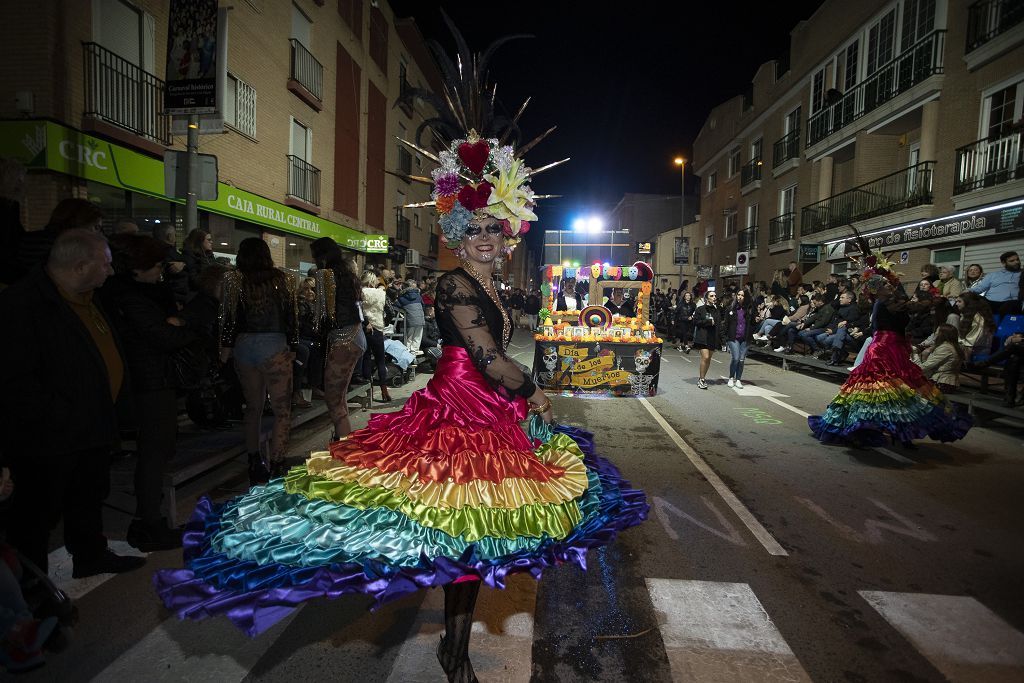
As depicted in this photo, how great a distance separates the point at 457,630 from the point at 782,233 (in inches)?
1077

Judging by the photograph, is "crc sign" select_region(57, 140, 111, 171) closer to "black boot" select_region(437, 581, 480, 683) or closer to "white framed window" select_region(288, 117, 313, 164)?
"white framed window" select_region(288, 117, 313, 164)

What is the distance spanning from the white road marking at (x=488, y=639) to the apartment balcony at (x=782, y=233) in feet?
82.1

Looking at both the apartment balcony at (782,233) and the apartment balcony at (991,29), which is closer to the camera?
the apartment balcony at (991,29)

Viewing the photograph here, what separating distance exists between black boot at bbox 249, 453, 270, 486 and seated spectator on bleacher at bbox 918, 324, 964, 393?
393 inches

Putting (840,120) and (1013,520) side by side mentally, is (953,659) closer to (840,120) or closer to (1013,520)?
(1013,520)

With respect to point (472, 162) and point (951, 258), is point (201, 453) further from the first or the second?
point (951, 258)

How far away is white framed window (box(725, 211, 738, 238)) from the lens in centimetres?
3303

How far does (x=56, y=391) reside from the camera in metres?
3.01

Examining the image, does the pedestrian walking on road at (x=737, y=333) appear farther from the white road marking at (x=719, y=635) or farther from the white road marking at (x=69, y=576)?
the white road marking at (x=69, y=576)

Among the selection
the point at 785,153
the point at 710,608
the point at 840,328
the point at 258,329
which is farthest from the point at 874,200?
the point at 258,329

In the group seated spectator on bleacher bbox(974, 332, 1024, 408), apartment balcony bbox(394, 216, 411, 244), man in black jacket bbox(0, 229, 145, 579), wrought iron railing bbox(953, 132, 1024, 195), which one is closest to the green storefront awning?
man in black jacket bbox(0, 229, 145, 579)

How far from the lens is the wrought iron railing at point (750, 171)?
29.6 m

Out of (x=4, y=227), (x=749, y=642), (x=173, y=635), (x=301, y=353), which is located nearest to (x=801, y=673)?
(x=749, y=642)

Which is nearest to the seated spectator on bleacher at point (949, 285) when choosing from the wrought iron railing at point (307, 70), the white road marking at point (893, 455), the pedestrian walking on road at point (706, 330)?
the pedestrian walking on road at point (706, 330)
